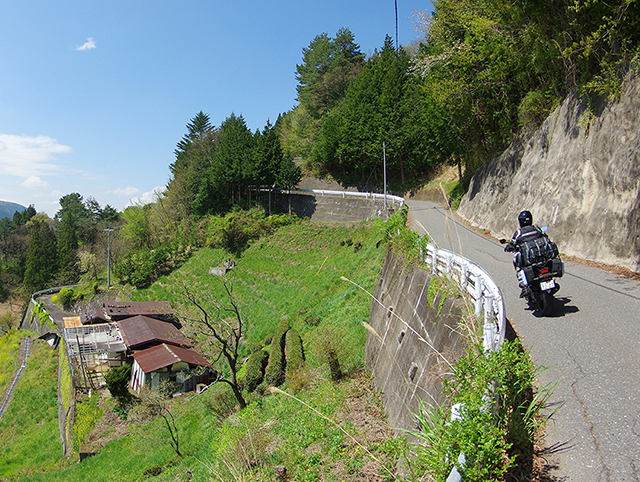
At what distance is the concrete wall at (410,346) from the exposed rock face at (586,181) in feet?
17.6

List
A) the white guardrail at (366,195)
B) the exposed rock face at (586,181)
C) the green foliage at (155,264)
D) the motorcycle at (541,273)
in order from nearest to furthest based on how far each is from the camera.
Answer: the motorcycle at (541,273), the exposed rock face at (586,181), the white guardrail at (366,195), the green foliage at (155,264)

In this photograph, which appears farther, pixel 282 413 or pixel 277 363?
pixel 277 363

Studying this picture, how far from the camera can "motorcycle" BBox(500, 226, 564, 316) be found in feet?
22.9

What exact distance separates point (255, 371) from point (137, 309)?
24.4 meters

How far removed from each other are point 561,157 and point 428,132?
28857mm

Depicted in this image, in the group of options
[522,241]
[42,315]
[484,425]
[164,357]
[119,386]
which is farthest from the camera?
[42,315]

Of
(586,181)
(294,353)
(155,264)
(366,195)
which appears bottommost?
(294,353)

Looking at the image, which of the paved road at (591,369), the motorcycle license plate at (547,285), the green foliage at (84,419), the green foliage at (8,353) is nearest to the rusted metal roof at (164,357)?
the green foliage at (84,419)

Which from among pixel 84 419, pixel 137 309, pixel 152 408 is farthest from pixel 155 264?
pixel 152 408

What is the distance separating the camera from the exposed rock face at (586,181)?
33.6ft

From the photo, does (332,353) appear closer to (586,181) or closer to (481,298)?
(481,298)

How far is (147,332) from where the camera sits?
30.5m

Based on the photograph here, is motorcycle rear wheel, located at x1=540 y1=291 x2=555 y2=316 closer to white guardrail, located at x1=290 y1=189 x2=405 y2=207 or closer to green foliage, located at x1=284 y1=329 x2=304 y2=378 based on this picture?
green foliage, located at x1=284 y1=329 x2=304 y2=378

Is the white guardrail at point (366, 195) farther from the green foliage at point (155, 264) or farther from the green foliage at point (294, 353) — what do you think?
the green foliage at point (294, 353)
